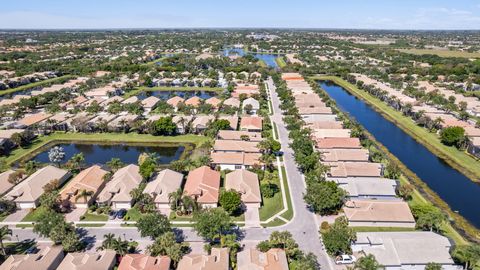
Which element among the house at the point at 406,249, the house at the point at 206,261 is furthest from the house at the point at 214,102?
the house at the point at 406,249

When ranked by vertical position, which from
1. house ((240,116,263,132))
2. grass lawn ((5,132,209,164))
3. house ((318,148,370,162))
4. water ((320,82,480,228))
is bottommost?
water ((320,82,480,228))

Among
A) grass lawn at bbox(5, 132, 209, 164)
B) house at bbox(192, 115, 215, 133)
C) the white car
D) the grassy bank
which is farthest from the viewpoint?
house at bbox(192, 115, 215, 133)

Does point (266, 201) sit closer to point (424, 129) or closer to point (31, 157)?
point (31, 157)

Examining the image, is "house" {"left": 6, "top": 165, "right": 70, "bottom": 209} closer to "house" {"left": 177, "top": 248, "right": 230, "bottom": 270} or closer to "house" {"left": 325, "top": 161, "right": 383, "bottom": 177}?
"house" {"left": 177, "top": 248, "right": 230, "bottom": 270}

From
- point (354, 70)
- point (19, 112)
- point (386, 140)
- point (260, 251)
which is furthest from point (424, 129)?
point (19, 112)

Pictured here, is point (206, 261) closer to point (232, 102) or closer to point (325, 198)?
point (325, 198)

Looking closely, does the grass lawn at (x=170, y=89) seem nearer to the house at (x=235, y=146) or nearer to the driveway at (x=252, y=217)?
the house at (x=235, y=146)

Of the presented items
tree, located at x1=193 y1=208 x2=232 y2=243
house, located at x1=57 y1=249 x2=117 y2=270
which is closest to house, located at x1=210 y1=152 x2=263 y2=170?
tree, located at x1=193 y1=208 x2=232 y2=243
